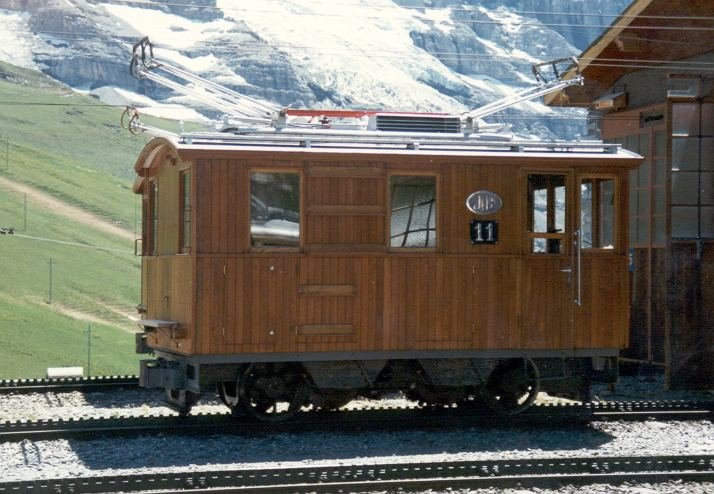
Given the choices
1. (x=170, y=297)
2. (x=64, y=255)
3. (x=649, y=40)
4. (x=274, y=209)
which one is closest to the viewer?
(x=274, y=209)

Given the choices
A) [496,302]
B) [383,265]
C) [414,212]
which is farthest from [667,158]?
[383,265]

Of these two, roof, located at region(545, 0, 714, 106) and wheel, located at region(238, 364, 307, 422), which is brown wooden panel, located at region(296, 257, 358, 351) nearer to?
wheel, located at region(238, 364, 307, 422)

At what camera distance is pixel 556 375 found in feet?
49.6

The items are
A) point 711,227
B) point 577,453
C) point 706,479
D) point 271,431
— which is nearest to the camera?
point 706,479

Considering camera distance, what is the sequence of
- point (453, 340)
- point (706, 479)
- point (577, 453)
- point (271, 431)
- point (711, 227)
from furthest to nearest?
1. point (711, 227)
2. point (453, 340)
3. point (271, 431)
4. point (577, 453)
5. point (706, 479)

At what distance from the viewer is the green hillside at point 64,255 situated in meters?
44.3

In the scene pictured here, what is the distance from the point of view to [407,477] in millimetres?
10578

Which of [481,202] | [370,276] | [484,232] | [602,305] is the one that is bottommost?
[602,305]

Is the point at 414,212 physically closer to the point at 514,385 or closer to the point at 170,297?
the point at 514,385

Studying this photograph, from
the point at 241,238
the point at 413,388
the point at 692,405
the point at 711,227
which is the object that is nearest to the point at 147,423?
the point at 241,238

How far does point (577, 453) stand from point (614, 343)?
3003mm

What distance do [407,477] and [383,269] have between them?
410 centimetres

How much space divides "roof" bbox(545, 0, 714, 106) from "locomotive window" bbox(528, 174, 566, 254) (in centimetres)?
582

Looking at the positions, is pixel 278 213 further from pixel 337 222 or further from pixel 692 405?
pixel 692 405
